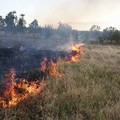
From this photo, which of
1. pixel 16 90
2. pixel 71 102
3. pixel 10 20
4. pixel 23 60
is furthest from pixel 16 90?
pixel 10 20

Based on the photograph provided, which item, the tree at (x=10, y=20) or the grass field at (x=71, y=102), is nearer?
the grass field at (x=71, y=102)

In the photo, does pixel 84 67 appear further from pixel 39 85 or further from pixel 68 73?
pixel 39 85

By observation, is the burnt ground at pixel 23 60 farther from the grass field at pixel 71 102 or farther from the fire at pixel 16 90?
the grass field at pixel 71 102

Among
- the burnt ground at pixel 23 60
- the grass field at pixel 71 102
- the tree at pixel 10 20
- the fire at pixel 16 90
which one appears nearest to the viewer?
the grass field at pixel 71 102

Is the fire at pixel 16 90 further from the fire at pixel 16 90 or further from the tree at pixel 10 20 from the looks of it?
the tree at pixel 10 20

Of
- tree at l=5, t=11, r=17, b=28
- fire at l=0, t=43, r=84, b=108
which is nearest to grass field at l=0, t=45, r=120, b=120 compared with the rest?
fire at l=0, t=43, r=84, b=108

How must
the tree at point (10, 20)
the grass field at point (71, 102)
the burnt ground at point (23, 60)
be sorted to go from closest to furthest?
the grass field at point (71, 102), the burnt ground at point (23, 60), the tree at point (10, 20)

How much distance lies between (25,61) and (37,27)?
333 ft

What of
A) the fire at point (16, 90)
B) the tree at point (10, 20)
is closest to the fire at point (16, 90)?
the fire at point (16, 90)

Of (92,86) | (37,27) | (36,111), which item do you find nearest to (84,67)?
(92,86)

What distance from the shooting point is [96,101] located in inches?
423

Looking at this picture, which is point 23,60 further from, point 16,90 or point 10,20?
point 10,20

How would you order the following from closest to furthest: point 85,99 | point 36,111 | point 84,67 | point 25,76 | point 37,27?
point 36,111 < point 85,99 < point 25,76 < point 84,67 < point 37,27

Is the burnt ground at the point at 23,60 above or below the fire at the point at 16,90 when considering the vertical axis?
above
